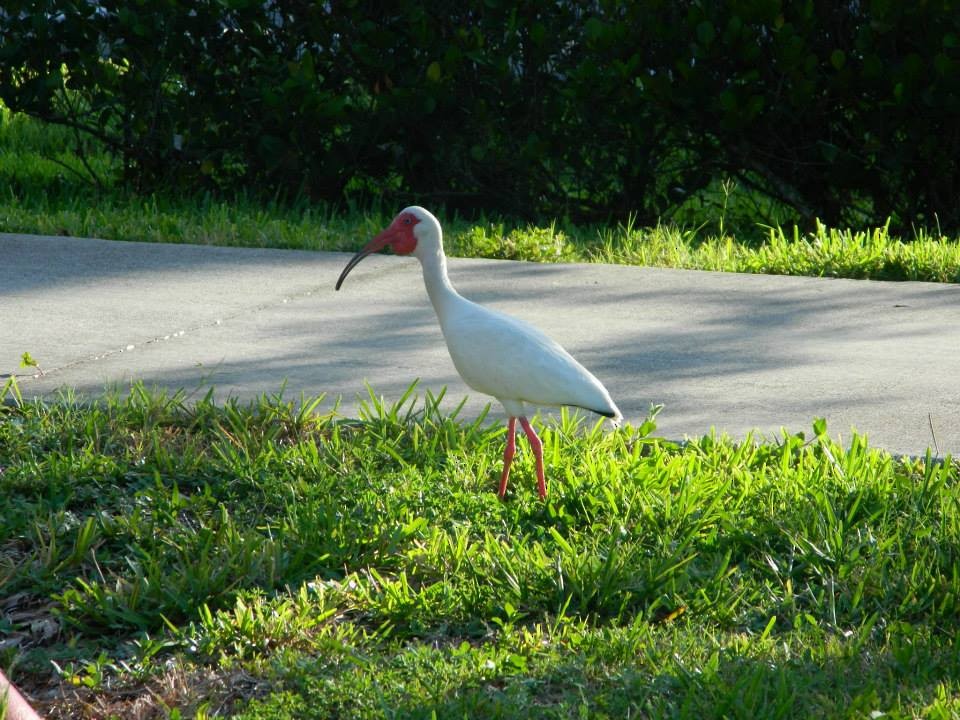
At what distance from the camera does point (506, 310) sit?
5.58m

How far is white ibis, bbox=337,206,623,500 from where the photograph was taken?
3.77 meters

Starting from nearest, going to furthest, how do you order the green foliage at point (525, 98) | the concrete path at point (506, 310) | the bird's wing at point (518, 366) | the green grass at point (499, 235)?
the bird's wing at point (518, 366)
the concrete path at point (506, 310)
the green grass at point (499, 235)
the green foliage at point (525, 98)

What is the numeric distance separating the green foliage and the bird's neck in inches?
119

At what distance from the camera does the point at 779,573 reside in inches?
135

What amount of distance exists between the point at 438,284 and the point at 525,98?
350cm

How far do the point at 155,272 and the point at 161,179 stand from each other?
205 centimetres

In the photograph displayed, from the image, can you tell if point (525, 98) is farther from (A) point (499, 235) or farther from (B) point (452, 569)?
(B) point (452, 569)

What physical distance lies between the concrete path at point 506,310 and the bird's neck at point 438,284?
54 cm

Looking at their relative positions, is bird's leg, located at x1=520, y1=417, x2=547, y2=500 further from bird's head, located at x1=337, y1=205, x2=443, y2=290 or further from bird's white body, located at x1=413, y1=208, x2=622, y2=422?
bird's head, located at x1=337, y1=205, x2=443, y2=290

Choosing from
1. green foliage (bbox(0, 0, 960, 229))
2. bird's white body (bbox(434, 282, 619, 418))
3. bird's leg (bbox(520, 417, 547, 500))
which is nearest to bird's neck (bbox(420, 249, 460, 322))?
bird's white body (bbox(434, 282, 619, 418))

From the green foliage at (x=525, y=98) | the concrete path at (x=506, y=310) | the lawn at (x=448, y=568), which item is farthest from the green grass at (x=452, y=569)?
the green foliage at (x=525, y=98)

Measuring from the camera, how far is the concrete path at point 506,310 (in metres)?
4.55

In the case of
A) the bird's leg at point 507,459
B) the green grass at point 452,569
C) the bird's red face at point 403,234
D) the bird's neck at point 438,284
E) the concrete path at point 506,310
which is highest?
the bird's red face at point 403,234

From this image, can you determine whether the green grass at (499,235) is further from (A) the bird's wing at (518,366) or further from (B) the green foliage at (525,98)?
(A) the bird's wing at (518,366)
